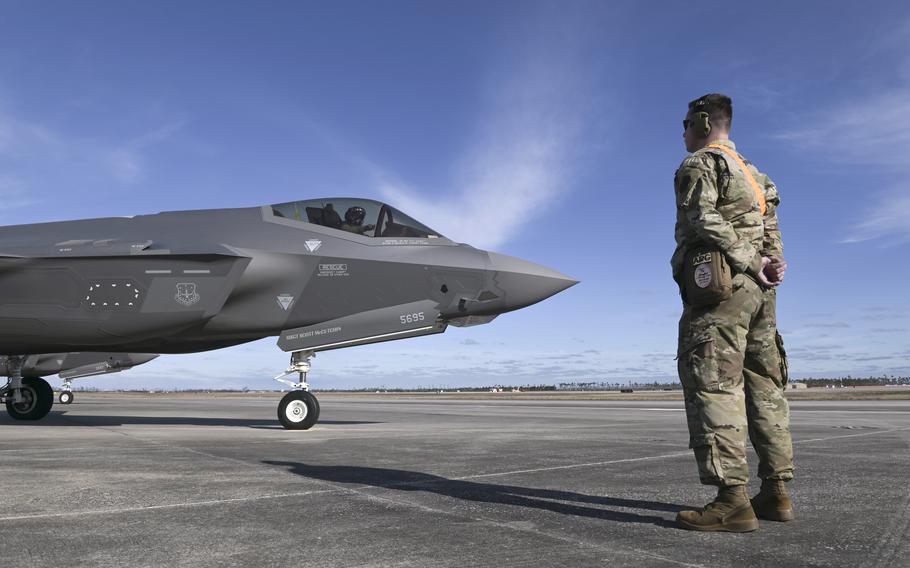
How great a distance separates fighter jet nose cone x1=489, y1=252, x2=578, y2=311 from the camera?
1107cm

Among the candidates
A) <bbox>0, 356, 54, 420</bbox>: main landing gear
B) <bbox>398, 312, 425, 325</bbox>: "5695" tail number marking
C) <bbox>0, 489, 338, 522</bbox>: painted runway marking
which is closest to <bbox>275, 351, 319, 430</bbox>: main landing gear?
<bbox>398, 312, 425, 325</bbox>: "5695" tail number marking

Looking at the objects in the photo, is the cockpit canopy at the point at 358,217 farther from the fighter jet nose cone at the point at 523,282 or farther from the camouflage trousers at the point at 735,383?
the camouflage trousers at the point at 735,383

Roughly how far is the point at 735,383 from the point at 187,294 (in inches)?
375

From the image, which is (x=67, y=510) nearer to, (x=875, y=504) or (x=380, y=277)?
(x=875, y=504)

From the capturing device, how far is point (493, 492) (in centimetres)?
471

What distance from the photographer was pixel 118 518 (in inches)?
149

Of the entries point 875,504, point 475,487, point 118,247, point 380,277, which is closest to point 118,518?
point 475,487

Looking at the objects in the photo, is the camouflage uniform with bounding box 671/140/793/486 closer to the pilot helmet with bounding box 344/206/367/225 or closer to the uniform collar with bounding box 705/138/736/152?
the uniform collar with bounding box 705/138/736/152

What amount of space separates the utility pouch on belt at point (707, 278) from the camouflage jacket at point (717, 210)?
0.22 ft

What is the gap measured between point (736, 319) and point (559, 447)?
4.51m

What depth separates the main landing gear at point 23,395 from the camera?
15570 mm

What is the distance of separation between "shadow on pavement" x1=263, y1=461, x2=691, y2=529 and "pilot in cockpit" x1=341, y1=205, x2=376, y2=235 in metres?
6.29

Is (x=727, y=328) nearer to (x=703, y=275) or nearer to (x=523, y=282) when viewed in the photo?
(x=703, y=275)

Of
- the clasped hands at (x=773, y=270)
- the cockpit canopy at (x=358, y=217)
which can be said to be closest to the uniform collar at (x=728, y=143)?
the clasped hands at (x=773, y=270)
